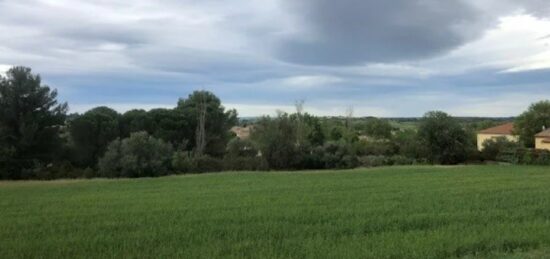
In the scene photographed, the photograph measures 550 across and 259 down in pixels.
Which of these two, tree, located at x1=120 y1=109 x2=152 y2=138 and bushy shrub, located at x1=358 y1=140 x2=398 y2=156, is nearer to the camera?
tree, located at x1=120 y1=109 x2=152 y2=138

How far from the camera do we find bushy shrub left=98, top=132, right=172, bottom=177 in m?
44.2

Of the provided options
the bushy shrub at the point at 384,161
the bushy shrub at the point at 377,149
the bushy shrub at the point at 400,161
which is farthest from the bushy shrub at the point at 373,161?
the bushy shrub at the point at 377,149

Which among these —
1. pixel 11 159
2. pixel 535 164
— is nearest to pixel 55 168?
pixel 11 159

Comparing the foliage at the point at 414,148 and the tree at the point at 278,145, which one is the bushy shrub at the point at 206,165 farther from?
the foliage at the point at 414,148

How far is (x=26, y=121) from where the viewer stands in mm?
48969

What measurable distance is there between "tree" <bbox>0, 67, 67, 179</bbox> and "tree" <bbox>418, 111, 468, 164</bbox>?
33.9 meters

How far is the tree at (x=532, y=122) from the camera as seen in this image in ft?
301

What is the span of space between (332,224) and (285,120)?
41453 mm

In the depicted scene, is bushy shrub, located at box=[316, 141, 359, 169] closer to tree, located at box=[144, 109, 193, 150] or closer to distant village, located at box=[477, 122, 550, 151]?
distant village, located at box=[477, 122, 550, 151]

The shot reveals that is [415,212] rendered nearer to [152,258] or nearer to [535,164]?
[152,258]

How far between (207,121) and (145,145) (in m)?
25.5

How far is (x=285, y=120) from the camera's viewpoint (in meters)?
56.0

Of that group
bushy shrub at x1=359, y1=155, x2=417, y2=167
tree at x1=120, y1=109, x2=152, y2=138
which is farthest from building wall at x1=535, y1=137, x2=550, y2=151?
tree at x1=120, y1=109, x2=152, y2=138

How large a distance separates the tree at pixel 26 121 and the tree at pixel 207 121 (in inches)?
671
